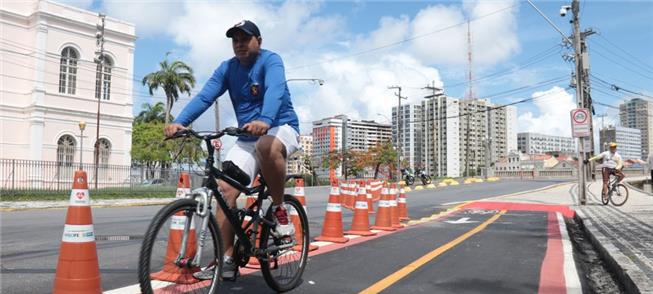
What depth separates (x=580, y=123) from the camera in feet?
51.6

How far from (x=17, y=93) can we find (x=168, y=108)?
17.8m

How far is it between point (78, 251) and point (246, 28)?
1.97m

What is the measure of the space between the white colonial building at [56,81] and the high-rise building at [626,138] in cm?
9518

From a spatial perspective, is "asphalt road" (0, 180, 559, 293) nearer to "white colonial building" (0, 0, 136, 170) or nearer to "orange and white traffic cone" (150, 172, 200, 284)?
"orange and white traffic cone" (150, 172, 200, 284)

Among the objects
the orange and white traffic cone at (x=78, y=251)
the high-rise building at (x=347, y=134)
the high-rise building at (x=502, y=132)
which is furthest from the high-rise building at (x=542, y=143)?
the orange and white traffic cone at (x=78, y=251)

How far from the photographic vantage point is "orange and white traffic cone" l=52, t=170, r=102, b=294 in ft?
10.9

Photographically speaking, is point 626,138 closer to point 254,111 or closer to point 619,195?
point 619,195

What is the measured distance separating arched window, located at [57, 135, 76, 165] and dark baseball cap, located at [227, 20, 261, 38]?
119 ft

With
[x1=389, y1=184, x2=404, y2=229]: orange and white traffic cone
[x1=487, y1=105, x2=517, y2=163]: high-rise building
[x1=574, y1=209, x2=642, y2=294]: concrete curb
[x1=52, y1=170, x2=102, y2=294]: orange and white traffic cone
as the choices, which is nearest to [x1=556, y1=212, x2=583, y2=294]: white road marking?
[x1=574, y1=209, x2=642, y2=294]: concrete curb

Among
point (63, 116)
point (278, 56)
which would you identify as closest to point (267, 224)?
point (278, 56)

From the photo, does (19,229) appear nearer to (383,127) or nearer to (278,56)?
(278,56)

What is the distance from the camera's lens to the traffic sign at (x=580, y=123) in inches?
615

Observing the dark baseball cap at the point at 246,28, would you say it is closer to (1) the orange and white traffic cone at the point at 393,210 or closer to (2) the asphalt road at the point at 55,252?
(2) the asphalt road at the point at 55,252

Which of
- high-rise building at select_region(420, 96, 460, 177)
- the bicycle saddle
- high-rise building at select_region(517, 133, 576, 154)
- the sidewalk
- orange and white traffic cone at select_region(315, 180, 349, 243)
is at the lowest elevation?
the sidewalk
